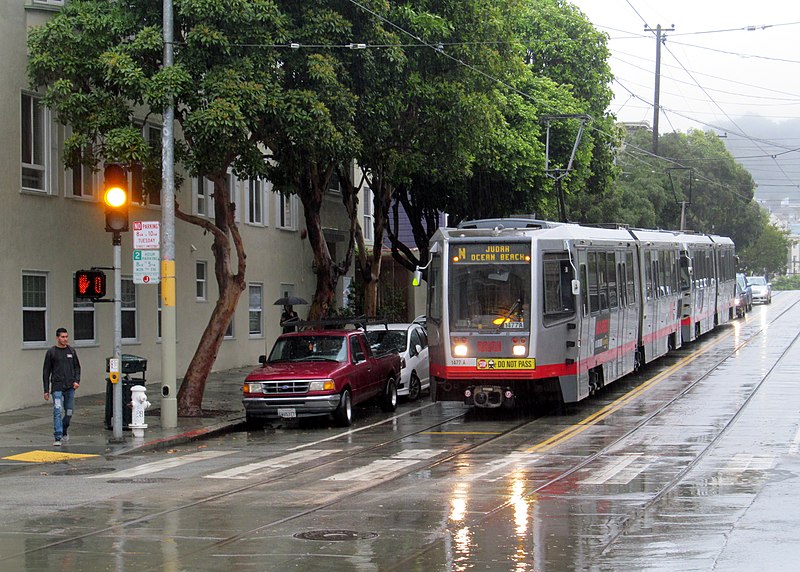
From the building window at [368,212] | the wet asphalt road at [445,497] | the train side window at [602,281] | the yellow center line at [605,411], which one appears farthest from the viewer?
the building window at [368,212]

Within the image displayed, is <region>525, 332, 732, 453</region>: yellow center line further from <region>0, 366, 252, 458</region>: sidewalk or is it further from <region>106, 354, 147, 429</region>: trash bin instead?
<region>106, 354, 147, 429</region>: trash bin

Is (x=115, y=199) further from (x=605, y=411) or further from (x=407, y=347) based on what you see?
(x=605, y=411)

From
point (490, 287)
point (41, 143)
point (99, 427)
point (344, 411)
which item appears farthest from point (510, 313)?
point (41, 143)

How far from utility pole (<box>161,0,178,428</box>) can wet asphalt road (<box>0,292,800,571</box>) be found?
142 cm

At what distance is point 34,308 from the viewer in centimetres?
2512

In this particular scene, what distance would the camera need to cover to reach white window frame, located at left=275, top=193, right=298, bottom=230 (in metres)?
36.8

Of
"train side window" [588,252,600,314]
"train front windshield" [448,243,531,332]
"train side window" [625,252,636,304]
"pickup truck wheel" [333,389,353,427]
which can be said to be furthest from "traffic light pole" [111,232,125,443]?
"train side window" [625,252,636,304]

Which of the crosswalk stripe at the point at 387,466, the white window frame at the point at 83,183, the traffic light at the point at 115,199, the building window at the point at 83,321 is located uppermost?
the white window frame at the point at 83,183

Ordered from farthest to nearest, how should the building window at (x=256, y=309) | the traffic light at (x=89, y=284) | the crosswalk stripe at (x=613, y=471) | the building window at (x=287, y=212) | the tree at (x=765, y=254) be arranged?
the tree at (x=765, y=254), the building window at (x=287, y=212), the building window at (x=256, y=309), the traffic light at (x=89, y=284), the crosswalk stripe at (x=613, y=471)

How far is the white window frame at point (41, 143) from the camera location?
24766 mm

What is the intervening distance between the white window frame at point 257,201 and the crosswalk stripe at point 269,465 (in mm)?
17511

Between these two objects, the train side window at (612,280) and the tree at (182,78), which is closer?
the tree at (182,78)

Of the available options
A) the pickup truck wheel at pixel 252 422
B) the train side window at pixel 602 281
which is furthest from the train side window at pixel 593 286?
the pickup truck wheel at pixel 252 422

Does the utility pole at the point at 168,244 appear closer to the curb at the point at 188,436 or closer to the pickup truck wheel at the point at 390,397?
the curb at the point at 188,436
